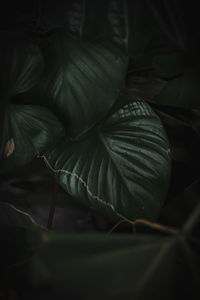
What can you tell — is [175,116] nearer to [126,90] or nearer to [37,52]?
[126,90]

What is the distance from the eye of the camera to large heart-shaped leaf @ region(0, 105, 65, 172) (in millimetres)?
663

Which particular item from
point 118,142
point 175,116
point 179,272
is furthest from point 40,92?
point 179,272

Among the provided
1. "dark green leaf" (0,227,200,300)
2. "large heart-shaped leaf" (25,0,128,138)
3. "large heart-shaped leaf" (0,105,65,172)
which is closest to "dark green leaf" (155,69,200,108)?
"large heart-shaped leaf" (25,0,128,138)

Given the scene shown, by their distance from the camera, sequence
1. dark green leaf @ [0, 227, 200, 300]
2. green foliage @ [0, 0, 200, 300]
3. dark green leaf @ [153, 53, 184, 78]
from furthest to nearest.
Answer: dark green leaf @ [153, 53, 184, 78] → green foliage @ [0, 0, 200, 300] → dark green leaf @ [0, 227, 200, 300]

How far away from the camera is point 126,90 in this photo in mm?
874

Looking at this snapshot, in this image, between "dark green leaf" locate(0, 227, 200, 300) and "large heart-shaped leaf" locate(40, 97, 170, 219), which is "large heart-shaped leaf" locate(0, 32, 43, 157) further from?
"dark green leaf" locate(0, 227, 200, 300)

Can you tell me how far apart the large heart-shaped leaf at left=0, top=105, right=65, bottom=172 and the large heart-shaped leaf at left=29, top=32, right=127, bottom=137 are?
1.7 inches

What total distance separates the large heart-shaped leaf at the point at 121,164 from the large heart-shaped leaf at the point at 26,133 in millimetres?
89

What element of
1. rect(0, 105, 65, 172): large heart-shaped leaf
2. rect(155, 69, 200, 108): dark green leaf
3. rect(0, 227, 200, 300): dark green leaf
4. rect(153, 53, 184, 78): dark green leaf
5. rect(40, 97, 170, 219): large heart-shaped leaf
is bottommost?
rect(40, 97, 170, 219): large heart-shaped leaf

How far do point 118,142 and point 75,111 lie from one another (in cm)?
12

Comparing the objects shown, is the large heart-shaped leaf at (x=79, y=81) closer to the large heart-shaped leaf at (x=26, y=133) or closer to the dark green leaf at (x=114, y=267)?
the large heart-shaped leaf at (x=26, y=133)

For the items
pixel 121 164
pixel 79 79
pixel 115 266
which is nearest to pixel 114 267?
pixel 115 266

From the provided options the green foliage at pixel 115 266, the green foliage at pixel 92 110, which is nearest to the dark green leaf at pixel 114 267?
the green foliage at pixel 115 266

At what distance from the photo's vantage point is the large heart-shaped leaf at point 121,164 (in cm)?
68
